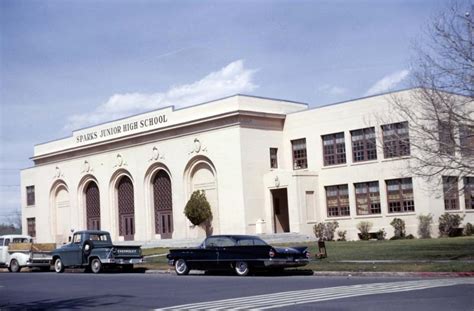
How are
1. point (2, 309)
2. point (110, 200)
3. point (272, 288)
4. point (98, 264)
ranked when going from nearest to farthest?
point (2, 309) < point (272, 288) < point (98, 264) < point (110, 200)

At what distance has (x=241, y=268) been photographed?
24938mm

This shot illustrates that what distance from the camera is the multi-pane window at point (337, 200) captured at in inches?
1818

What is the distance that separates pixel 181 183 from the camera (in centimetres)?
4978

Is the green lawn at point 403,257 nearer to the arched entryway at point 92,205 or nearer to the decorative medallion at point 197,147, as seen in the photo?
the decorative medallion at point 197,147

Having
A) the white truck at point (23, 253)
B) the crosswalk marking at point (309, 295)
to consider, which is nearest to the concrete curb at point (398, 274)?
the crosswalk marking at point (309, 295)

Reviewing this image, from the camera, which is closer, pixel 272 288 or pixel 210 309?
pixel 210 309

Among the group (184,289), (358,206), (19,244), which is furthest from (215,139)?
(184,289)

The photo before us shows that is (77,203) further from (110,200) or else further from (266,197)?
(266,197)

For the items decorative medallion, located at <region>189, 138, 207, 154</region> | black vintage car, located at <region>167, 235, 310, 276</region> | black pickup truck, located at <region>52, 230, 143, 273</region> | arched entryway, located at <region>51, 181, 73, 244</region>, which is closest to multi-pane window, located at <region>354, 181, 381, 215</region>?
decorative medallion, located at <region>189, 138, 207, 154</region>

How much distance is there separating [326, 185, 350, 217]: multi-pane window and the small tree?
824 centimetres

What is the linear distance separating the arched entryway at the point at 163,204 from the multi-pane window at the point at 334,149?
481 inches

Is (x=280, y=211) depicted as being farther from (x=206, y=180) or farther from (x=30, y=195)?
(x=30, y=195)

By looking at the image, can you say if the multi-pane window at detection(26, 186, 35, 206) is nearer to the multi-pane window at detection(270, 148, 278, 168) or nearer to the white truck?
the multi-pane window at detection(270, 148, 278, 168)

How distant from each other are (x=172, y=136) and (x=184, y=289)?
3200 centimetres
